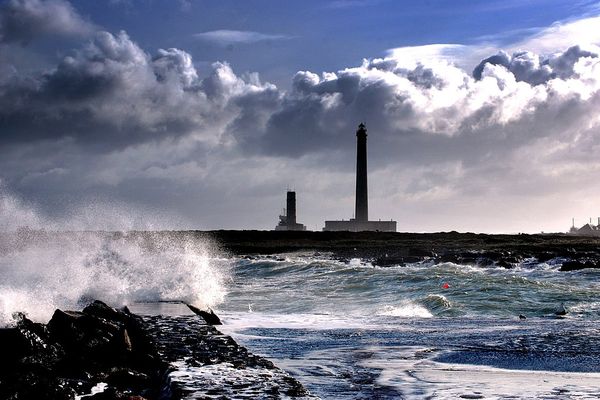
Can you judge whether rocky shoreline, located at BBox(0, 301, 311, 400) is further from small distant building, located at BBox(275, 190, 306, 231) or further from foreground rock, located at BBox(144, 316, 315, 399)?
small distant building, located at BBox(275, 190, 306, 231)

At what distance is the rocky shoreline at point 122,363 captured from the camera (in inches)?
248

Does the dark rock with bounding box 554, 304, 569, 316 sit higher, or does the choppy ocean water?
the choppy ocean water

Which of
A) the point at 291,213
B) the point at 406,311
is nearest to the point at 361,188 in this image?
the point at 291,213

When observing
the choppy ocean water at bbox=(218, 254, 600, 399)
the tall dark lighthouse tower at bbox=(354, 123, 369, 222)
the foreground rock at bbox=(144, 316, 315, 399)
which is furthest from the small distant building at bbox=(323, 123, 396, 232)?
the foreground rock at bbox=(144, 316, 315, 399)

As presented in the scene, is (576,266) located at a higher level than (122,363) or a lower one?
higher

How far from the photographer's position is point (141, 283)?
18.3 meters

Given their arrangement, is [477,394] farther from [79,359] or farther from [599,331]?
[599,331]

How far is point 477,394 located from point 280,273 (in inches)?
880

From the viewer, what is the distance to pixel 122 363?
823cm

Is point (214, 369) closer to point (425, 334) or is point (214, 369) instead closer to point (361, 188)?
point (425, 334)

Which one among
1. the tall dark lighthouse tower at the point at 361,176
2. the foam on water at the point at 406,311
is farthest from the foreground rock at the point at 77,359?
the tall dark lighthouse tower at the point at 361,176

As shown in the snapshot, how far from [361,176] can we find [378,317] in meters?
70.5

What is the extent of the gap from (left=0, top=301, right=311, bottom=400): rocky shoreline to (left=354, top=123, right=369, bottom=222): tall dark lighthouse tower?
247 feet

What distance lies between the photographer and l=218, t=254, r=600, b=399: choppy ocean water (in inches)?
302
